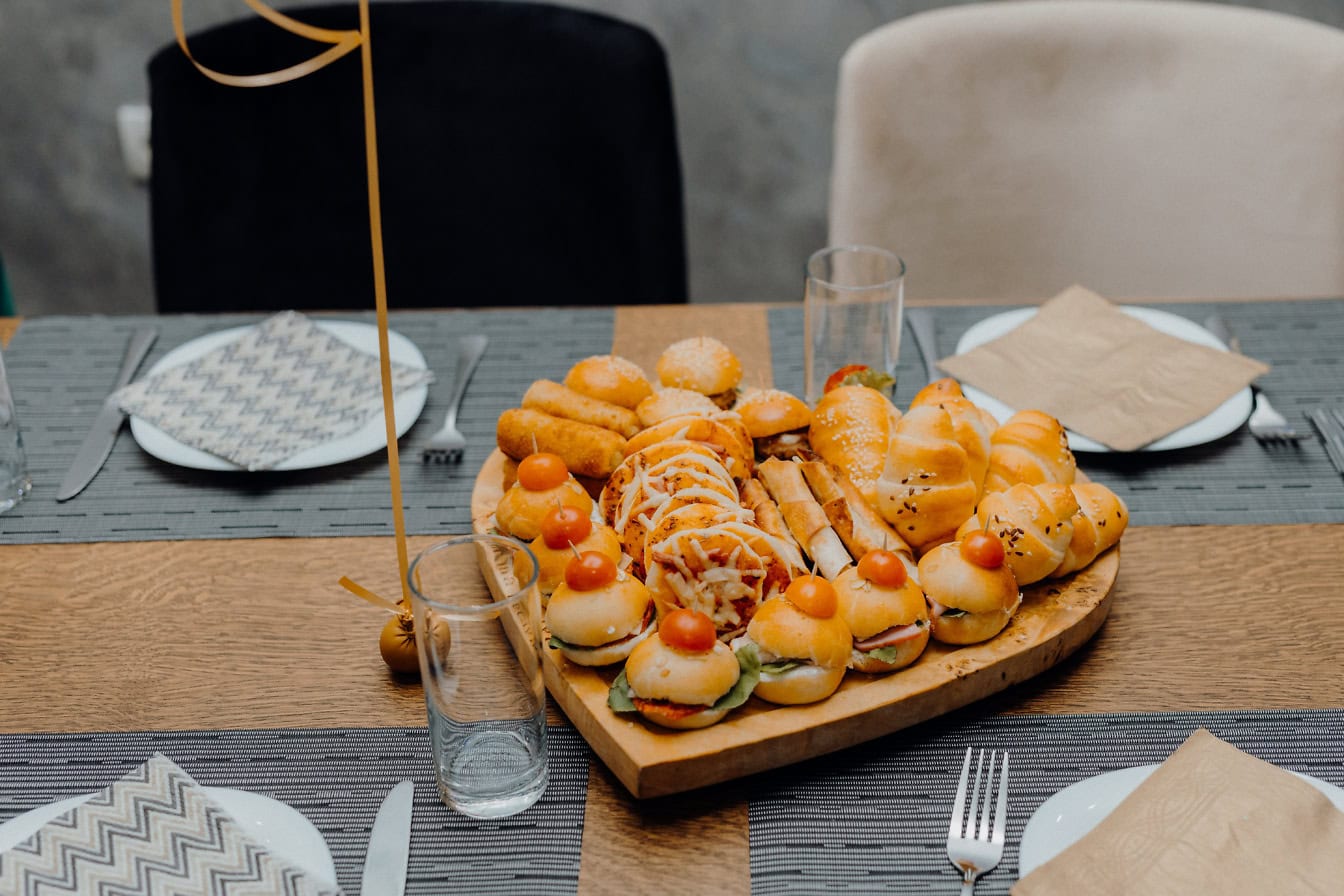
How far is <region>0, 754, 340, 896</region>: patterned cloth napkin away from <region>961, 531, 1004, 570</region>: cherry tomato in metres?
0.52

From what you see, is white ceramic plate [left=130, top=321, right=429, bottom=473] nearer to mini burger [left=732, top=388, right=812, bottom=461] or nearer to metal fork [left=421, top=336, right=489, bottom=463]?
metal fork [left=421, top=336, right=489, bottom=463]

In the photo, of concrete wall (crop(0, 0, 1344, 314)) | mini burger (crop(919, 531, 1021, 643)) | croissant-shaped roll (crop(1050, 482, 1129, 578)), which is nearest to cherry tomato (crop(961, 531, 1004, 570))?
mini burger (crop(919, 531, 1021, 643))

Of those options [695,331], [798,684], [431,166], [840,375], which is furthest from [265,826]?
[431,166]

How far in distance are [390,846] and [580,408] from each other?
0.49 m

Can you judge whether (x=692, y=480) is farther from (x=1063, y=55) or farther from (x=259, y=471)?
(x=1063, y=55)

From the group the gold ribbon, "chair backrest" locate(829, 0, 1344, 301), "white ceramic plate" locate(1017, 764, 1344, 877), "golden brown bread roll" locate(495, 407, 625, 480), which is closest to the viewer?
the gold ribbon

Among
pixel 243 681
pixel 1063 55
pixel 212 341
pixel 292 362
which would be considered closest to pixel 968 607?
pixel 243 681

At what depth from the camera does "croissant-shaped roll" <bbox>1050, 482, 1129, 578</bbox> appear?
42.2 inches

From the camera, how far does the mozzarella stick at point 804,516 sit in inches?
41.9

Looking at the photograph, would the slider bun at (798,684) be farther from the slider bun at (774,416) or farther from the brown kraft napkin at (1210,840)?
the slider bun at (774,416)

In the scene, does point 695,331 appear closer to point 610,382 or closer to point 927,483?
point 610,382

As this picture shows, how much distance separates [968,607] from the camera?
99 centimetres

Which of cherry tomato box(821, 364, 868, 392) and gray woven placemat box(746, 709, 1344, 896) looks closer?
gray woven placemat box(746, 709, 1344, 896)

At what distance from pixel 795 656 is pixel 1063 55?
140cm
